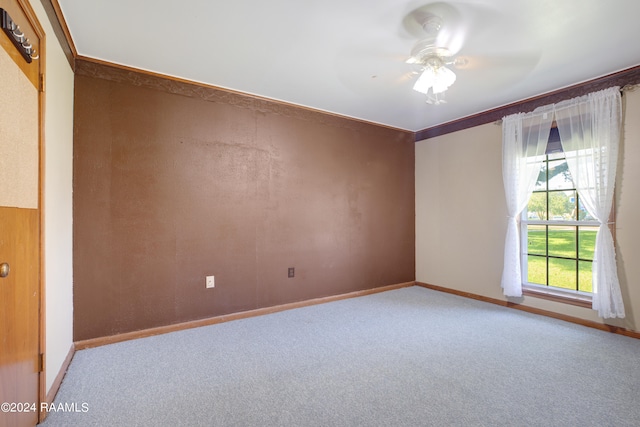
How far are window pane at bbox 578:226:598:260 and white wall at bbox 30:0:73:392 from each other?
4.65m

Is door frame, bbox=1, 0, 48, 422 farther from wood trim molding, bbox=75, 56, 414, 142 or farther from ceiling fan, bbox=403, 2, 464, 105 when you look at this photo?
ceiling fan, bbox=403, 2, 464, 105

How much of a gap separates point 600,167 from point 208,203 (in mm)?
3940

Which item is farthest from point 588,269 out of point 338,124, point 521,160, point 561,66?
point 338,124

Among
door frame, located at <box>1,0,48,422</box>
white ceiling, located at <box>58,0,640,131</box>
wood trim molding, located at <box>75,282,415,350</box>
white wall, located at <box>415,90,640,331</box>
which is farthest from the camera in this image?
white wall, located at <box>415,90,640,331</box>

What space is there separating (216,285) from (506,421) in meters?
2.64

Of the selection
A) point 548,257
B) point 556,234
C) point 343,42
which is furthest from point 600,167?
point 343,42

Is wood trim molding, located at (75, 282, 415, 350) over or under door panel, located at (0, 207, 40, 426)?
under

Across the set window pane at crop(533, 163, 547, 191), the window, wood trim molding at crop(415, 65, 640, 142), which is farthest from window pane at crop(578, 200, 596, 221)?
wood trim molding at crop(415, 65, 640, 142)

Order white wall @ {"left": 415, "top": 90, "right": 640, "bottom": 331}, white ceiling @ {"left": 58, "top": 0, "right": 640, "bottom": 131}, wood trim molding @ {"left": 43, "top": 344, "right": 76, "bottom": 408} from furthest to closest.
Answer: white wall @ {"left": 415, "top": 90, "right": 640, "bottom": 331}
white ceiling @ {"left": 58, "top": 0, "right": 640, "bottom": 131}
wood trim molding @ {"left": 43, "top": 344, "right": 76, "bottom": 408}

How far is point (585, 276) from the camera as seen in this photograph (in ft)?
10.6

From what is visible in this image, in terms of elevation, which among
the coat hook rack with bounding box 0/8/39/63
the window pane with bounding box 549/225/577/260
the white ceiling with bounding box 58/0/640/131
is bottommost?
the window pane with bounding box 549/225/577/260

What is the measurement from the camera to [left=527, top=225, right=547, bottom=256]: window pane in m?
3.54

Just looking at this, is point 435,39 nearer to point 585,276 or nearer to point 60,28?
point 60,28

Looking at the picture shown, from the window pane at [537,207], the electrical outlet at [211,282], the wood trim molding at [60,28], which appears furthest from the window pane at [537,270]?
the wood trim molding at [60,28]
